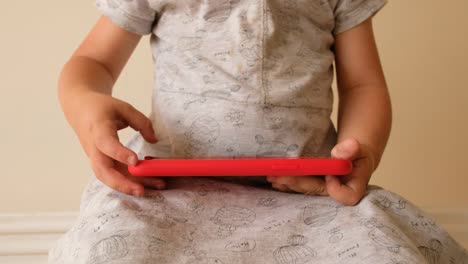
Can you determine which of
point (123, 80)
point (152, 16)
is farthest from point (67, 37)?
point (152, 16)

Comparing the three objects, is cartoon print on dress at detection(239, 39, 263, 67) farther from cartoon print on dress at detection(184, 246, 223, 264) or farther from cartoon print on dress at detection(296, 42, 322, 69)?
cartoon print on dress at detection(184, 246, 223, 264)

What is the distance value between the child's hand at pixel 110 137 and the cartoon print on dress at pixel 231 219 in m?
0.06

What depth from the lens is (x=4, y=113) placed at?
3.00ft

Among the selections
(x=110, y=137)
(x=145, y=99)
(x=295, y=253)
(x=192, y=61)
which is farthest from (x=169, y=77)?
(x=145, y=99)

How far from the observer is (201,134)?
1.81 feet

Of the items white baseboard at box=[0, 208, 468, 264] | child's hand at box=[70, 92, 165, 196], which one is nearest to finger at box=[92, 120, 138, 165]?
child's hand at box=[70, 92, 165, 196]

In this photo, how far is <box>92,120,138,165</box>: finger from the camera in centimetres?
46

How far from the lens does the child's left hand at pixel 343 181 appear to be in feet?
1.59

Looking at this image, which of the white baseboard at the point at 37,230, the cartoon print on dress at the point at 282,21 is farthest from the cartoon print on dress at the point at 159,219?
the white baseboard at the point at 37,230

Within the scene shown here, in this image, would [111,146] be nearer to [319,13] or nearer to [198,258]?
[198,258]

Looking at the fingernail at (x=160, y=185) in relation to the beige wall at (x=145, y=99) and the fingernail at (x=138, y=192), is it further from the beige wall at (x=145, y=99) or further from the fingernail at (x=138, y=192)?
the beige wall at (x=145, y=99)

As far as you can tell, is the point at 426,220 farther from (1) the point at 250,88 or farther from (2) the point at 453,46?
(2) the point at 453,46

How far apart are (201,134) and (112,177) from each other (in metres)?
0.11

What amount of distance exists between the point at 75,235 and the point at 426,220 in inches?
10.8
